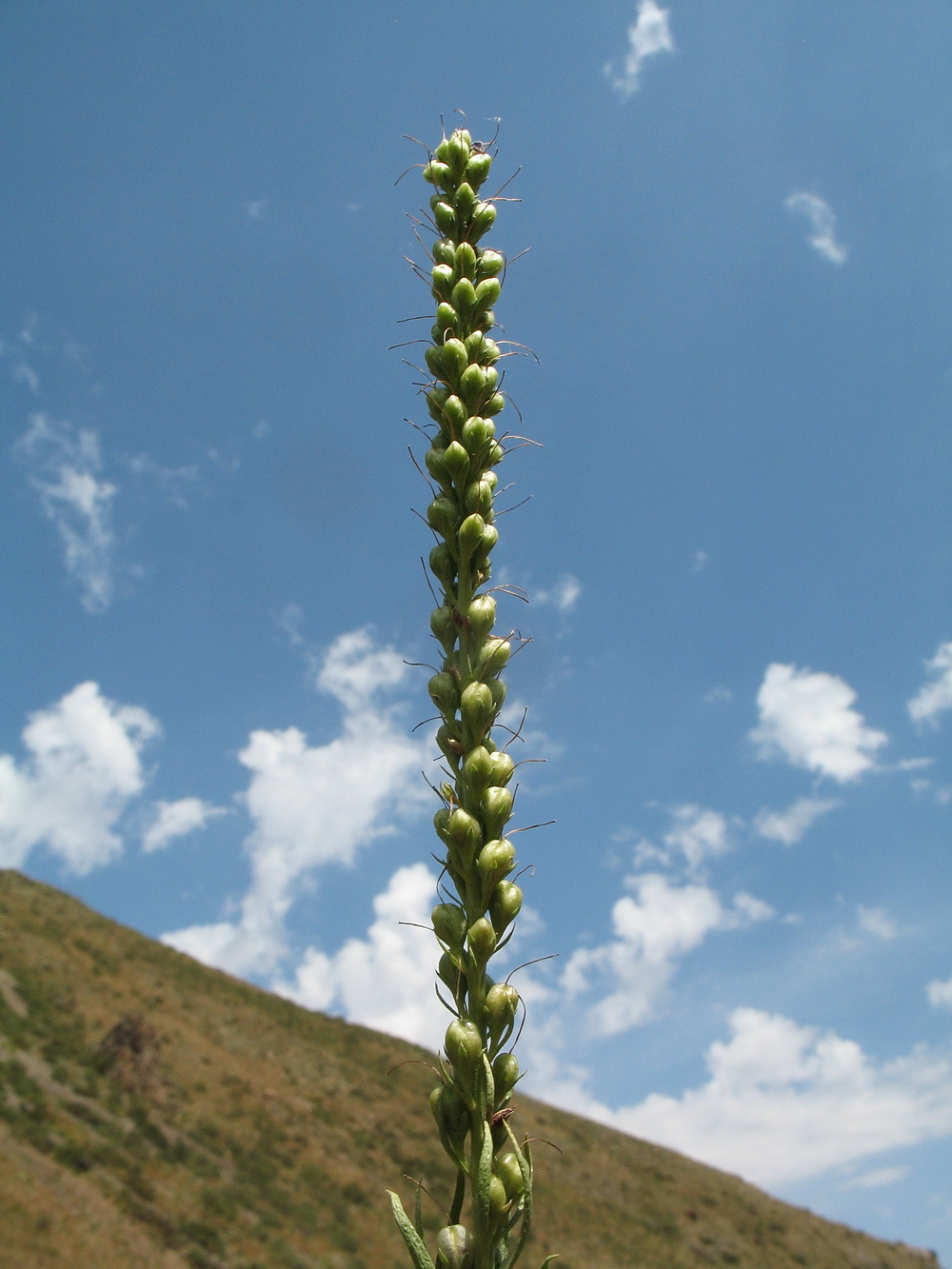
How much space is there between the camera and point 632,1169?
172 ft

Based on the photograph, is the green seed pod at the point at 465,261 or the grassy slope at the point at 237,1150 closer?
the green seed pod at the point at 465,261

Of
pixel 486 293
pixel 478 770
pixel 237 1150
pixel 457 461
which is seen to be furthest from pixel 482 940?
pixel 237 1150

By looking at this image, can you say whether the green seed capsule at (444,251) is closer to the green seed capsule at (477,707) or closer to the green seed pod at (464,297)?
the green seed pod at (464,297)

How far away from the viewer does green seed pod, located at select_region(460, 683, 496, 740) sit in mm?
2404

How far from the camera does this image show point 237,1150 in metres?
33.6

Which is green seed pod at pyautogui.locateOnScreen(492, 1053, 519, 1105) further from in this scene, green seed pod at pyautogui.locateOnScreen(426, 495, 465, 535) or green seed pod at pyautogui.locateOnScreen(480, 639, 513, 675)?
green seed pod at pyautogui.locateOnScreen(426, 495, 465, 535)

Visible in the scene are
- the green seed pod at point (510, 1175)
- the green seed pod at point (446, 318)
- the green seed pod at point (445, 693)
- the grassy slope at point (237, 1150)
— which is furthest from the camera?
the grassy slope at point (237, 1150)

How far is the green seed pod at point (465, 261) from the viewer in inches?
121

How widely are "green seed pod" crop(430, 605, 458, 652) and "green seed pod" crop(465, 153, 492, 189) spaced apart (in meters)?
1.98

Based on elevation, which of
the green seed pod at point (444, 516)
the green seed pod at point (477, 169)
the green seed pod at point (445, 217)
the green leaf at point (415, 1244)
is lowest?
the green leaf at point (415, 1244)

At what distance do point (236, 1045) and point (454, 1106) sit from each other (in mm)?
51096

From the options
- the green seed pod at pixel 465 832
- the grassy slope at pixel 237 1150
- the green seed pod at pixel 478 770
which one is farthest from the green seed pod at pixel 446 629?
the grassy slope at pixel 237 1150

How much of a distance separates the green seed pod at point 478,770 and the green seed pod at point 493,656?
0.28m

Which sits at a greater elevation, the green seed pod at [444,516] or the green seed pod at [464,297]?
the green seed pod at [464,297]
